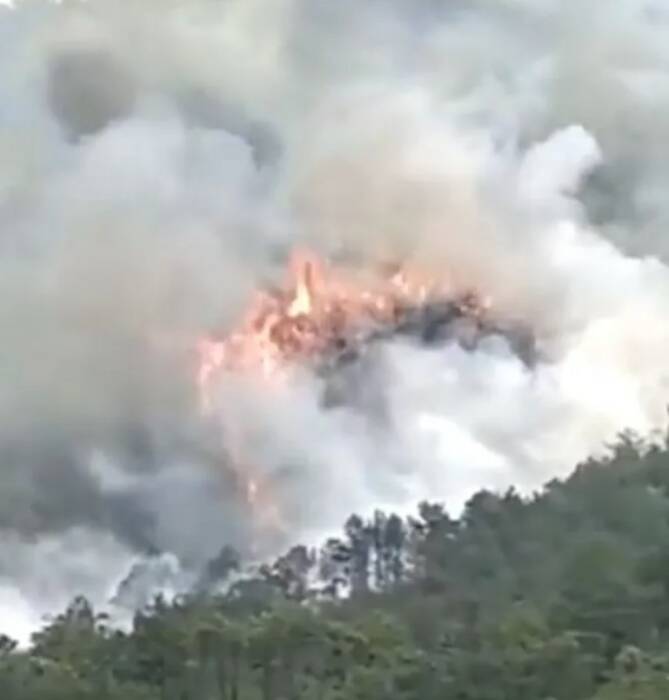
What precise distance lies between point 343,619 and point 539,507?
22.5 metres

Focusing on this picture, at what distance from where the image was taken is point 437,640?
4878 cm

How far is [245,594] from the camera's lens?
2744 inches

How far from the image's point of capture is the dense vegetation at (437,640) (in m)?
37.5

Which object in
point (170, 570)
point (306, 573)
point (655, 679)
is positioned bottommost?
point (655, 679)

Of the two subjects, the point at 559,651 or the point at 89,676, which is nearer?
the point at 559,651

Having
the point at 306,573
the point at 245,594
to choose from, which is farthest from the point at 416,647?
the point at 306,573

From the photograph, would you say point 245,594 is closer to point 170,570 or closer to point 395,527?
point 395,527

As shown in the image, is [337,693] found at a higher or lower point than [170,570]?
lower

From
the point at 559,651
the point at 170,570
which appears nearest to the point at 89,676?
the point at 559,651

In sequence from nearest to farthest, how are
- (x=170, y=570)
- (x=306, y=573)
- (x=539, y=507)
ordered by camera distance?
1. (x=539, y=507)
2. (x=306, y=573)
3. (x=170, y=570)

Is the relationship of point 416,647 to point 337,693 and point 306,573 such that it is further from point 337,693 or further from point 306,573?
point 306,573

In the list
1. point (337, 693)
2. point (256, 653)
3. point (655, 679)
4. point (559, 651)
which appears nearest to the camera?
point (655, 679)

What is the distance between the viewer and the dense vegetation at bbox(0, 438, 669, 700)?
123ft

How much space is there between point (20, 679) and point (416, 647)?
11.2m
